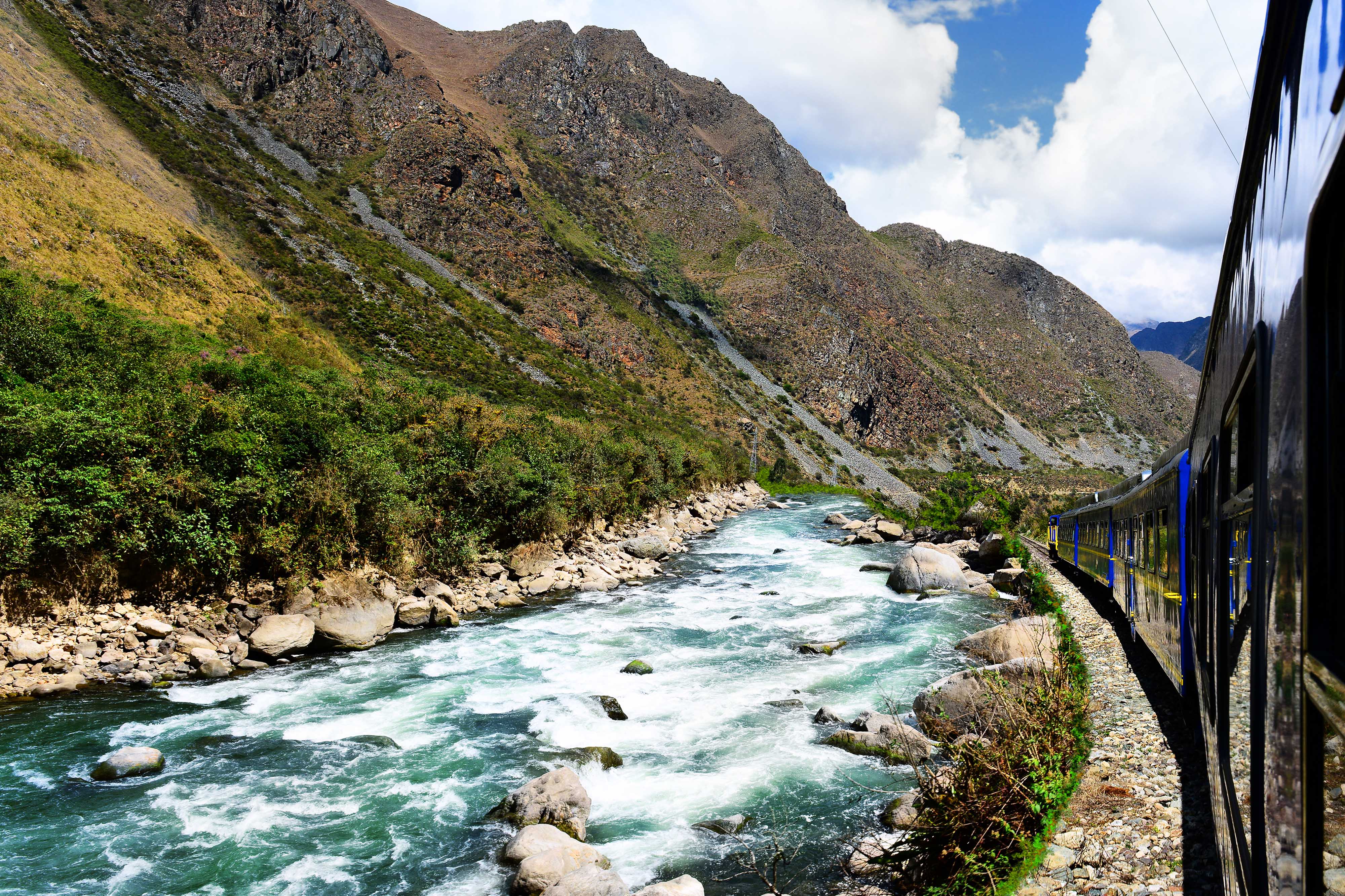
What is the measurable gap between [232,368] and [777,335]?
304ft

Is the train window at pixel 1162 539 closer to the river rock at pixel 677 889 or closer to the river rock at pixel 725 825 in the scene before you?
the river rock at pixel 725 825

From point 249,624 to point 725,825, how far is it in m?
9.57

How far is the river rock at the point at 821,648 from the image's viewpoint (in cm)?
1357

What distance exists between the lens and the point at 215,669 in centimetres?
1112

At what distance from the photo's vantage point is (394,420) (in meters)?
18.2

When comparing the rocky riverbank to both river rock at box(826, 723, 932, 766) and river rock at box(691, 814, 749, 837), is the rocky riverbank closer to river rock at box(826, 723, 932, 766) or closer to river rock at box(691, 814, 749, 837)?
river rock at box(826, 723, 932, 766)

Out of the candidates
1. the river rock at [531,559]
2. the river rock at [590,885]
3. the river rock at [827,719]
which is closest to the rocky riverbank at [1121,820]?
the river rock at [590,885]

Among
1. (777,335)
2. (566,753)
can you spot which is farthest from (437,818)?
(777,335)

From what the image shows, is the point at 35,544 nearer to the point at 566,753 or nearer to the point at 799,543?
the point at 566,753

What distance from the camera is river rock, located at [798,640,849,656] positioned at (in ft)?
44.5

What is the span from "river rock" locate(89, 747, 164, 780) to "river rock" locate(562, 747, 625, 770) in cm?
486

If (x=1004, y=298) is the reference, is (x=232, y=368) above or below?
below

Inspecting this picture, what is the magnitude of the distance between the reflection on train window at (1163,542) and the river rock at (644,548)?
654 inches

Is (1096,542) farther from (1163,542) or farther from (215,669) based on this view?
(215,669)
